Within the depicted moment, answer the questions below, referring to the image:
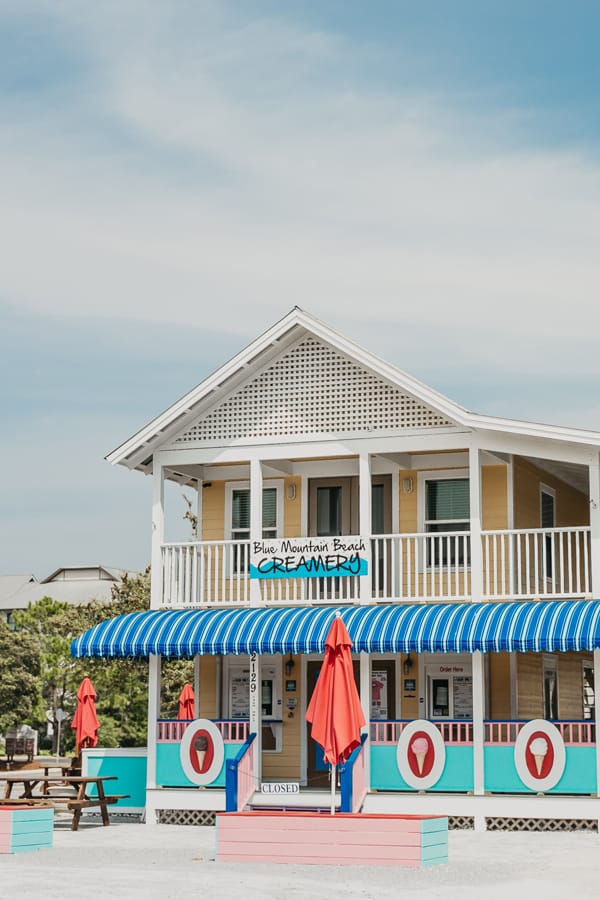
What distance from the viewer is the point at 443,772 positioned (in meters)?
22.2

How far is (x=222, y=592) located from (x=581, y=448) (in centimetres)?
740

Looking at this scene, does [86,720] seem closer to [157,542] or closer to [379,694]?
[157,542]

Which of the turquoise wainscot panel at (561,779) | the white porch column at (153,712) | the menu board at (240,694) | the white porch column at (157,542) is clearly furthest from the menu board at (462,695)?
the white porch column at (157,542)

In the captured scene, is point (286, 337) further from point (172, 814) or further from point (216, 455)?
point (172, 814)

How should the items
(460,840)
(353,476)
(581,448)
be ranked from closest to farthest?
(460,840), (581,448), (353,476)

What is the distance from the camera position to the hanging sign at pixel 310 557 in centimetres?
2333

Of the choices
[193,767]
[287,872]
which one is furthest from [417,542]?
[287,872]

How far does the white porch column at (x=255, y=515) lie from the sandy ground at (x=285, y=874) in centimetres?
515

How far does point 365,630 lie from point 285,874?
727 cm

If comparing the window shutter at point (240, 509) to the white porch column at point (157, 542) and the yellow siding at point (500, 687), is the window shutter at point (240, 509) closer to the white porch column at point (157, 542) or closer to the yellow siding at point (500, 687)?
the white porch column at point (157, 542)

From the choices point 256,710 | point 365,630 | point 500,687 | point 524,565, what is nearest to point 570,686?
point 500,687

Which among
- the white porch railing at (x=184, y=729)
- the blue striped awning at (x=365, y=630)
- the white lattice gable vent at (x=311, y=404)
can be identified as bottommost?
the white porch railing at (x=184, y=729)

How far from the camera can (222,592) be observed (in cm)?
2580

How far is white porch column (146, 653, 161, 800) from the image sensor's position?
23.8m
